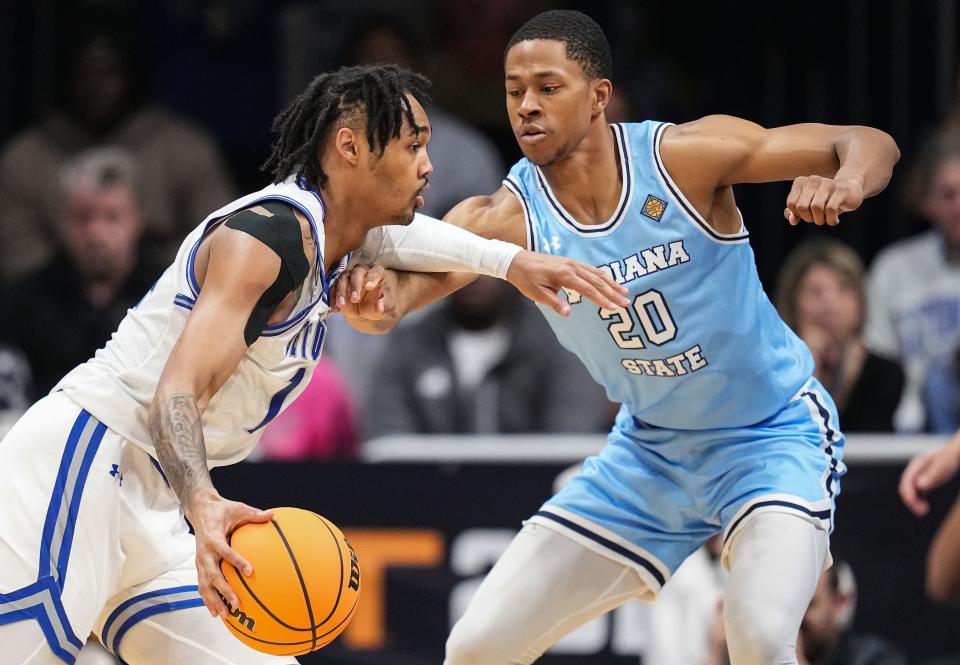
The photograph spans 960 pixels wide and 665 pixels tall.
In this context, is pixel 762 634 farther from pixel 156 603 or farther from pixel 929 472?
pixel 156 603

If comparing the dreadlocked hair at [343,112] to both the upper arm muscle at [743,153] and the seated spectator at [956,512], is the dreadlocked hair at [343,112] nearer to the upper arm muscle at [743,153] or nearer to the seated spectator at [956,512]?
the upper arm muscle at [743,153]

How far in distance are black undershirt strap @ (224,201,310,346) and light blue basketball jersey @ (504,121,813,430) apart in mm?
1120

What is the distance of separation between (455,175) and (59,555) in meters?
4.94

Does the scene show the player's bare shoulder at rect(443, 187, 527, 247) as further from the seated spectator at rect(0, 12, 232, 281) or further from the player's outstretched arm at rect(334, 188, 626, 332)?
the seated spectator at rect(0, 12, 232, 281)

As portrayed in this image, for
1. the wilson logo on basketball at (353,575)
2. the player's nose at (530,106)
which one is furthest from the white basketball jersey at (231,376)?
the player's nose at (530,106)

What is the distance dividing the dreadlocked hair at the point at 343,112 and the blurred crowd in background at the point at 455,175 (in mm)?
3108

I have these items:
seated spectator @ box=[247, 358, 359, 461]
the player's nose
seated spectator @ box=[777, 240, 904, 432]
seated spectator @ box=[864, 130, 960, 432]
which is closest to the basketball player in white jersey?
the player's nose

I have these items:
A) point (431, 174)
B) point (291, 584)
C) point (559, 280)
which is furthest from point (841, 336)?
point (291, 584)

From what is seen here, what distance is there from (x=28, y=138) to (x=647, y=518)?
5352 millimetres

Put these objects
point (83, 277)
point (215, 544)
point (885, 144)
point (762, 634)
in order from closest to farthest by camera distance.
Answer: point (215, 544) < point (762, 634) < point (885, 144) < point (83, 277)

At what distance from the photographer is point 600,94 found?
5.29 m

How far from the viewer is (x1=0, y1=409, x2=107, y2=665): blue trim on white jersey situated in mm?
4293

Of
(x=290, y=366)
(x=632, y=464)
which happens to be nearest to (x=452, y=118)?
(x=632, y=464)

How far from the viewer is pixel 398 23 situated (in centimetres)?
884
